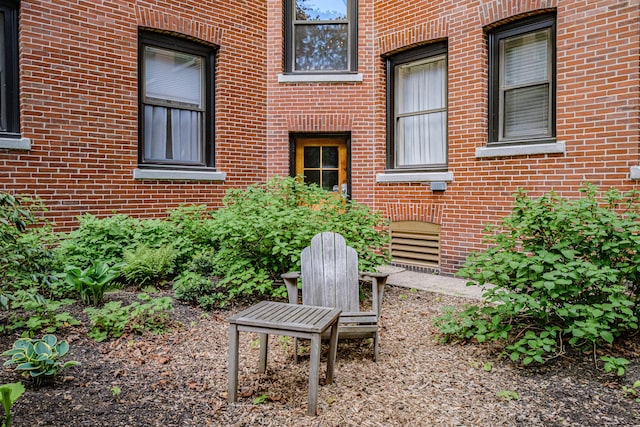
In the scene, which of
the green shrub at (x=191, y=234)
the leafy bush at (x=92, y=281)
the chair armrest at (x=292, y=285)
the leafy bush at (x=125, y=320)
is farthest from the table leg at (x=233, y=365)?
the green shrub at (x=191, y=234)

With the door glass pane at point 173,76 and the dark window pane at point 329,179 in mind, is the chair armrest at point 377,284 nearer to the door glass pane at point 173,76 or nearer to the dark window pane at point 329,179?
the dark window pane at point 329,179

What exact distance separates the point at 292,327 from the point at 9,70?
5.74m

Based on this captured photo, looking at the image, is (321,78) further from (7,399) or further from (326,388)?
(7,399)

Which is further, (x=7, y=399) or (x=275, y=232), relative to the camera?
(x=275, y=232)

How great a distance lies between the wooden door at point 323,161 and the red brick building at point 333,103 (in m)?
0.03

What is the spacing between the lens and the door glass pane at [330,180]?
8.49m

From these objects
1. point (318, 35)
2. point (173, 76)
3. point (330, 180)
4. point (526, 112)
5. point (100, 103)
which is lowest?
point (330, 180)

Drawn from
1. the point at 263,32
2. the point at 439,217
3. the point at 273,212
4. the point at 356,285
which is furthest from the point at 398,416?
the point at 263,32

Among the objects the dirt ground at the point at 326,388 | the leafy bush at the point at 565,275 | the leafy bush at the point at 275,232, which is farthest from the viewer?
the leafy bush at the point at 275,232

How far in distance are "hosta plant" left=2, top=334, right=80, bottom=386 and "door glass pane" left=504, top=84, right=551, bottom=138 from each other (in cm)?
618

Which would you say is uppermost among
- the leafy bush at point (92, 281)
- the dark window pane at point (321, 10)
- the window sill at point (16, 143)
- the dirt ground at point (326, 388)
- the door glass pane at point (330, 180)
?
the dark window pane at point (321, 10)

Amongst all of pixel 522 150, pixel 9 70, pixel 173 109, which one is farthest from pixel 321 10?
pixel 9 70

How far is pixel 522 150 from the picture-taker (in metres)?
6.30

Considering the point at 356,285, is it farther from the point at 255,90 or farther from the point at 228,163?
the point at 255,90
